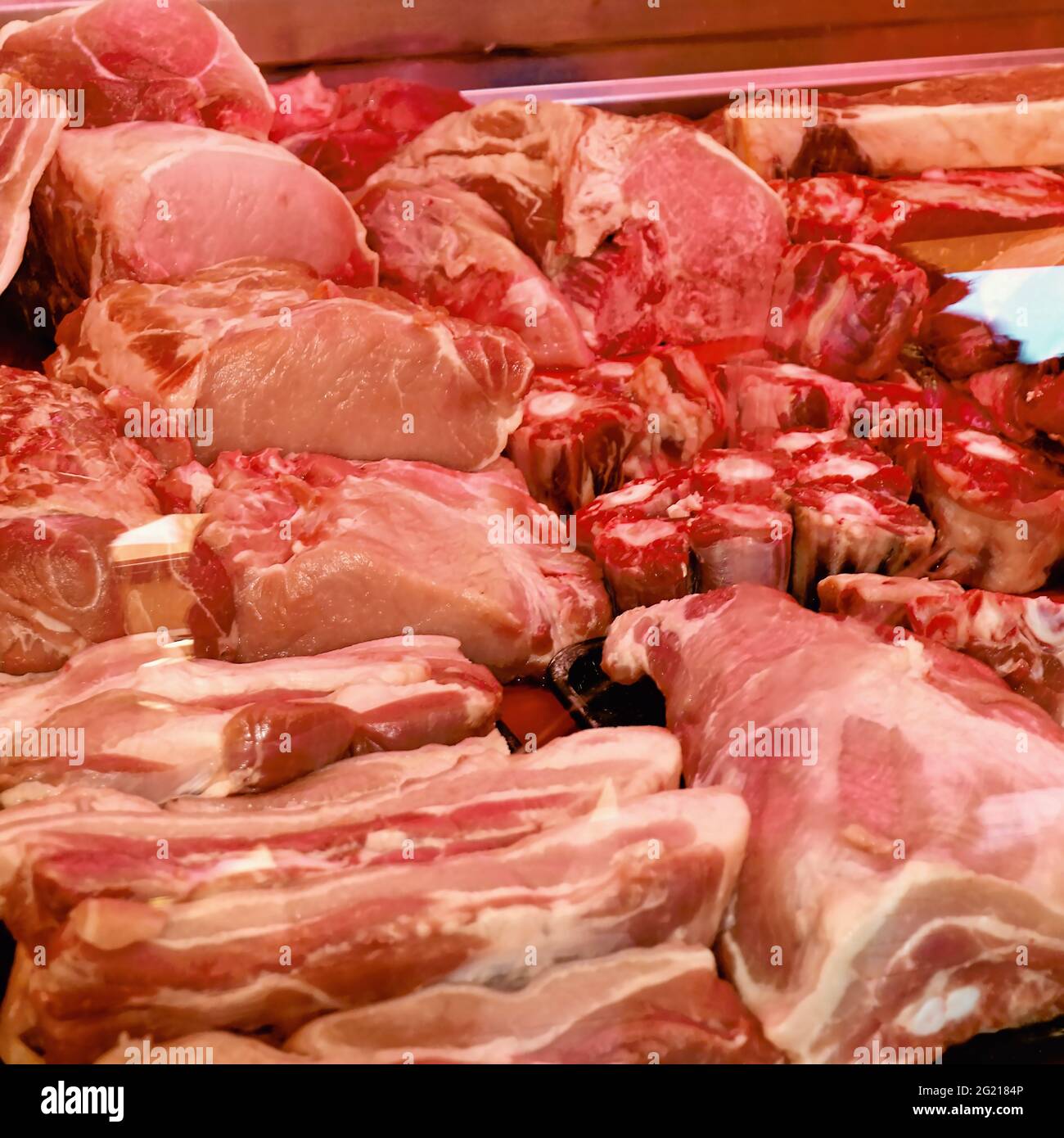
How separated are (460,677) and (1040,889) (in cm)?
119

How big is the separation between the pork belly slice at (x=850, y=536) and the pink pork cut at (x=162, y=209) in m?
1.76

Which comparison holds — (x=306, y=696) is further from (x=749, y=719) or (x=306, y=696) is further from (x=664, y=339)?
(x=664, y=339)

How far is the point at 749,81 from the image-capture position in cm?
391

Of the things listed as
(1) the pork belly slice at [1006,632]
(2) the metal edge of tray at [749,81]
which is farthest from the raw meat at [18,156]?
(1) the pork belly slice at [1006,632]

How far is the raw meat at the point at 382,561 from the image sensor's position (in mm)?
2682

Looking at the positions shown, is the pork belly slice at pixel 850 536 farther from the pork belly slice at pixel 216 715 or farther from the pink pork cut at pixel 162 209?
the pink pork cut at pixel 162 209

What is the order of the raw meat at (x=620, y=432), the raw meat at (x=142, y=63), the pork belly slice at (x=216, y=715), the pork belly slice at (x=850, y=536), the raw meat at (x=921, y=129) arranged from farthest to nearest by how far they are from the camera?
1. the raw meat at (x=921, y=129)
2. the raw meat at (x=142, y=63)
3. the raw meat at (x=620, y=432)
4. the pork belly slice at (x=850, y=536)
5. the pork belly slice at (x=216, y=715)

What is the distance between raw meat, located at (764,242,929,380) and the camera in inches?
140

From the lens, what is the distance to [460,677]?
2475 millimetres

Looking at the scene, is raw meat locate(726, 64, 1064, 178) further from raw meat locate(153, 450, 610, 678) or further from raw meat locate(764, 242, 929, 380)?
raw meat locate(153, 450, 610, 678)

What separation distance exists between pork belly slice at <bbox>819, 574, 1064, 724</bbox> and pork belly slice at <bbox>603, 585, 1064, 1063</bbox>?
0.11 metres

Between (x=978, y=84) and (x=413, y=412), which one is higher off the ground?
(x=978, y=84)

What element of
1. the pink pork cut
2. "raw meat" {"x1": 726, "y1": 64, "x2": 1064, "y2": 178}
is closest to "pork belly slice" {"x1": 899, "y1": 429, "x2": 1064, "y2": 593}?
"raw meat" {"x1": 726, "y1": 64, "x2": 1064, "y2": 178}
